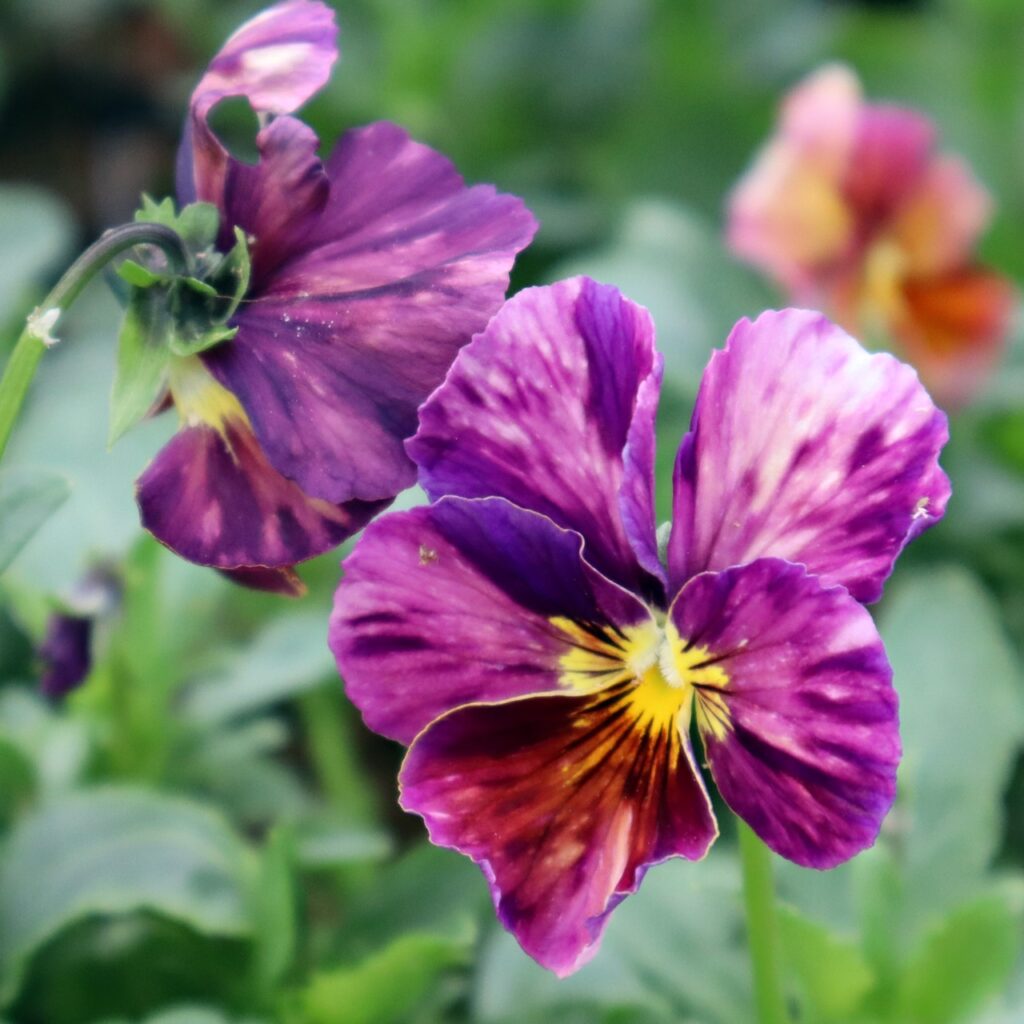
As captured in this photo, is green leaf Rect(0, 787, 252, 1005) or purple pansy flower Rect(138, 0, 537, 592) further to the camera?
green leaf Rect(0, 787, 252, 1005)

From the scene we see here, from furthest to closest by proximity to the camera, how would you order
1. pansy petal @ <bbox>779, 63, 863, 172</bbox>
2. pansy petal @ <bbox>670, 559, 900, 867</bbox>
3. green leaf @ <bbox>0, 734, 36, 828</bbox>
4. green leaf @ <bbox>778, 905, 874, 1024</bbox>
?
pansy petal @ <bbox>779, 63, 863, 172</bbox> < green leaf @ <bbox>0, 734, 36, 828</bbox> < green leaf @ <bbox>778, 905, 874, 1024</bbox> < pansy petal @ <bbox>670, 559, 900, 867</bbox>

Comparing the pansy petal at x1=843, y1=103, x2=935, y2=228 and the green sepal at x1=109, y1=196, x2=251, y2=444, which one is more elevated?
the green sepal at x1=109, y1=196, x2=251, y2=444

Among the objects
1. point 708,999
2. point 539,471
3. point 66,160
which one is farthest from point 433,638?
point 66,160

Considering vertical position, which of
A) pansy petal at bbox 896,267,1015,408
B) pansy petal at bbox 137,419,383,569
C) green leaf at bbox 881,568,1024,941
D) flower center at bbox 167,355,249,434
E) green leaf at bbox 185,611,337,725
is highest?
flower center at bbox 167,355,249,434

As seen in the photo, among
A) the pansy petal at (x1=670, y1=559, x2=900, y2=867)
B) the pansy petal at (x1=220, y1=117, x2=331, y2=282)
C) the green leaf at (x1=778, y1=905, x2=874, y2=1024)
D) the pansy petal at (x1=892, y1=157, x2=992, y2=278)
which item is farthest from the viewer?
the pansy petal at (x1=892, y1=157, x2=992, y2=278)

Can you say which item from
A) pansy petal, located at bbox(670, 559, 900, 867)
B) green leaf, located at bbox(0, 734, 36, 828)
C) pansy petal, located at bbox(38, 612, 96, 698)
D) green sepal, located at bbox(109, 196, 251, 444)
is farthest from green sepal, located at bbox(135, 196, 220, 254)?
green leaf, located at bbox(0, 734, 36, 828)

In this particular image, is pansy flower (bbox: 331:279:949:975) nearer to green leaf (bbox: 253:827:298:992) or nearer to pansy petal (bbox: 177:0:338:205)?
pansy petal (bbox: 177:0:338:205)
